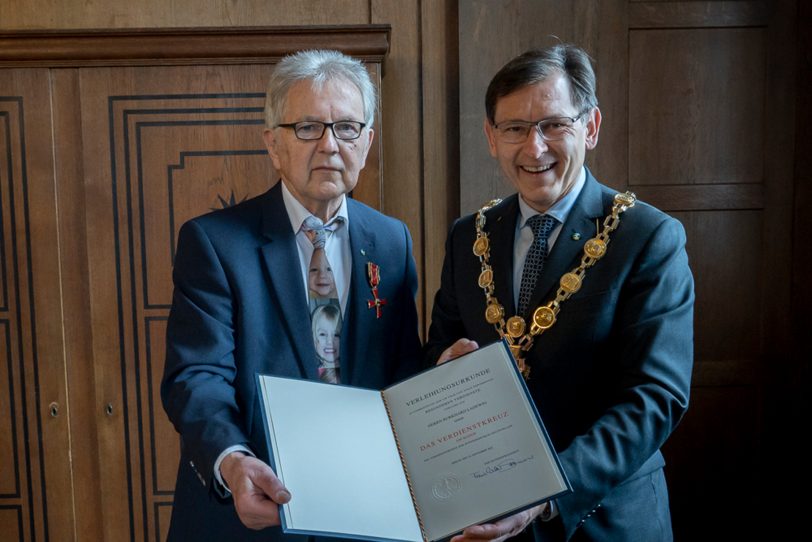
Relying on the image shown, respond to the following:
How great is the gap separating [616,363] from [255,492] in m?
0.79

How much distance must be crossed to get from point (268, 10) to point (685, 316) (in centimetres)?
206

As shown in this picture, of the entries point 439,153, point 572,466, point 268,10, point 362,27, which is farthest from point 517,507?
point 268,10

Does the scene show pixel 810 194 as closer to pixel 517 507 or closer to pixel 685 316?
pixel 685 316

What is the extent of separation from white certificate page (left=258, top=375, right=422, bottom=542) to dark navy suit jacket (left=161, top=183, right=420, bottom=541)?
0.80 feet

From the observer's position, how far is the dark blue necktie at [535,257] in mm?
1675

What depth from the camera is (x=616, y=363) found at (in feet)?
5.22

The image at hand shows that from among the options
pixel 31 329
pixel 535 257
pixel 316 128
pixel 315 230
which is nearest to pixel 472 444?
pixel 535 257

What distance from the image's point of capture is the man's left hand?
1.30m

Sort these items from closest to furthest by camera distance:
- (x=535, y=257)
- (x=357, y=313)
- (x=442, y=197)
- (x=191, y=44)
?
(x=535, y=257) → (x=357, y=313) → (x=191, y=44) → (x=442, y=197)

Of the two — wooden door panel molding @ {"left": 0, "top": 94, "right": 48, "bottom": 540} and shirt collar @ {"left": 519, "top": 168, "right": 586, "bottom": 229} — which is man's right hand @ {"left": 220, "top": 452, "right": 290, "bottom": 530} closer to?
shirt collar @ {"left": 519, "top": 168, "right": 586, "bottom": 229}

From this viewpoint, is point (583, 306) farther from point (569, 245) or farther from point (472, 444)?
point (472, 444)

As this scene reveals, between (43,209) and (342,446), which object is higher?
(43,209)

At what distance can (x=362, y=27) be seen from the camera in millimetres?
2371
